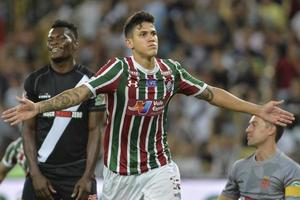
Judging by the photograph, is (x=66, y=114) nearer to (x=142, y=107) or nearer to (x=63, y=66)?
(x=63, y=66)

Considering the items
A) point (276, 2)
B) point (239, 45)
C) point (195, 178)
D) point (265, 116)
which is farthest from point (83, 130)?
point (276, 2)

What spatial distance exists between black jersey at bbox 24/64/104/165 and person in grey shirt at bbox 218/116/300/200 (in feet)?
4.37

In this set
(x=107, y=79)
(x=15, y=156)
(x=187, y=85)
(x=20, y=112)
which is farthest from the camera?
(x=15, y=156)

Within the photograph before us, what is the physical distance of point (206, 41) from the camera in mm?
16391

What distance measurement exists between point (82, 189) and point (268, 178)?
158cm

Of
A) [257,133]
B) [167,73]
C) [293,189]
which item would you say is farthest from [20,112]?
[293,189]

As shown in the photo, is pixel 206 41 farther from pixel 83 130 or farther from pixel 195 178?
pixel 83 130

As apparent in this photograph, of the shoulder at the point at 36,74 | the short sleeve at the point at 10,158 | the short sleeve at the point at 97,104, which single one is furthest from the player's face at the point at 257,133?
the short sleeve at the point at 10,158

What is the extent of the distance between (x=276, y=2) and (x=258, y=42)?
102 centimetres

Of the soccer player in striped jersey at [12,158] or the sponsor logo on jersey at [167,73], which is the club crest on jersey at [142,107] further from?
the soccer player in striped jersey at [12,158]

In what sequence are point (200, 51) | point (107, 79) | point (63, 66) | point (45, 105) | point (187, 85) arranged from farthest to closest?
point (200, 51) < point (63, 66) < point (187, 85) < point (107, 79) < point (45, 105)

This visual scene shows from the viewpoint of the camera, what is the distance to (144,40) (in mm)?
8391

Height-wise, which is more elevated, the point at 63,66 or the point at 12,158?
the point at 63,66

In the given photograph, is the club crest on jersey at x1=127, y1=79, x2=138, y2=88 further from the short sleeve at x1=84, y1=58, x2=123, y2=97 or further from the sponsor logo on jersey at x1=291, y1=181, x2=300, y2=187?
the sponsor logo on jersey at x1=291, y1=181, x2=300, y2=187
